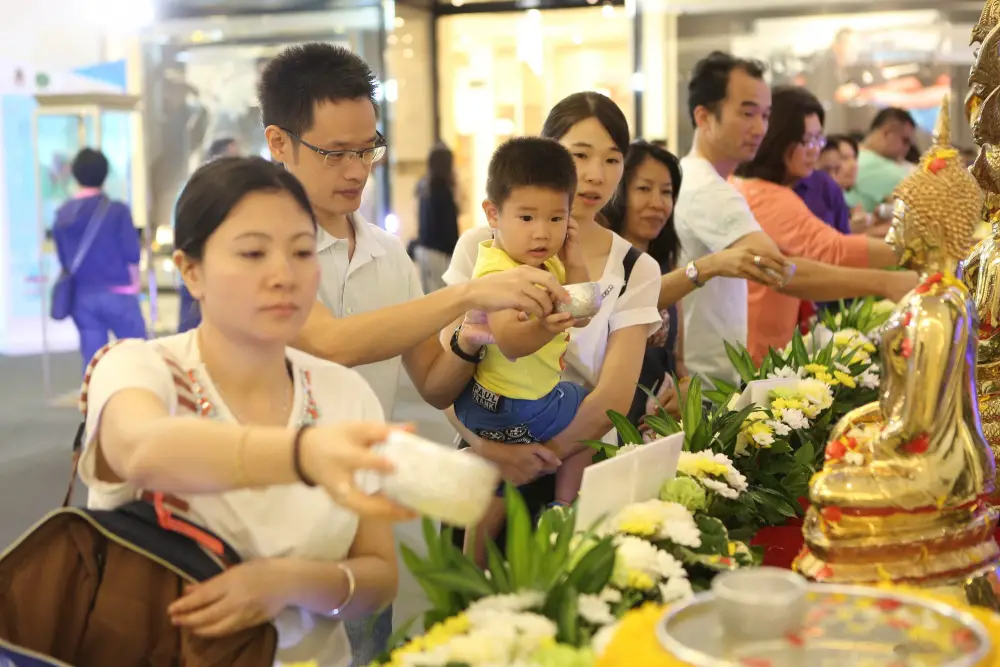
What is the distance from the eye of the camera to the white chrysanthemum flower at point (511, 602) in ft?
4.12

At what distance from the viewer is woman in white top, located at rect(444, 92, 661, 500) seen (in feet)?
7.99

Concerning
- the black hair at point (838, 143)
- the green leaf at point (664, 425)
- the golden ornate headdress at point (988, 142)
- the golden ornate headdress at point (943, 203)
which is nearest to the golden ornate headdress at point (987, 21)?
the golden ornate headdress at point (988, 142)

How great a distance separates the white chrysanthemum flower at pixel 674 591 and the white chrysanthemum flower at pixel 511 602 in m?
0.17

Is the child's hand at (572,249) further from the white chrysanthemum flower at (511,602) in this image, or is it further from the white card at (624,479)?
the white chrysanthemum flower at (511,602)

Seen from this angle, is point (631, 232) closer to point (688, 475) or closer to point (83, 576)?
point (688, 475)

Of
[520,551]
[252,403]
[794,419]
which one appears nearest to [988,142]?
[794,419]

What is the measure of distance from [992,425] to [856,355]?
873 mm

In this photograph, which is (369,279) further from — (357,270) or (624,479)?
(624,479)

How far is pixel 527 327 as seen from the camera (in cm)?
213

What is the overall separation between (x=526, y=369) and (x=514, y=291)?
441mm

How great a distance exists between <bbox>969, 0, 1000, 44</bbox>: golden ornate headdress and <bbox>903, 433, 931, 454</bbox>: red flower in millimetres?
926

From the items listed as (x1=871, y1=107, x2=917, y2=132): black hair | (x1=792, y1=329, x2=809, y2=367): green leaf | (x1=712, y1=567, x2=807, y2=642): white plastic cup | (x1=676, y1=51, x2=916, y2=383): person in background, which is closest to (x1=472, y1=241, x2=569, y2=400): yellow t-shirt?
(x1=792, y1=329, x2=809, y2=367): green leaf

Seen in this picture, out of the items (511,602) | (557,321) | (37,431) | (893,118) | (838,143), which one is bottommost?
(37,431)

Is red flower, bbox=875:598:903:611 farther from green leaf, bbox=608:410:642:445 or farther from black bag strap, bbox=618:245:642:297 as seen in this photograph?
black bag strap, bbox=618:245:642:297
